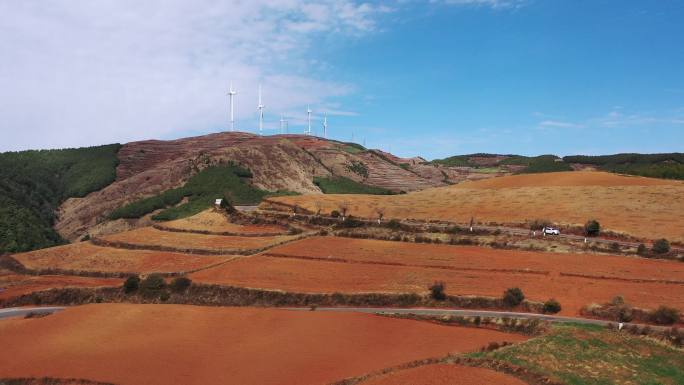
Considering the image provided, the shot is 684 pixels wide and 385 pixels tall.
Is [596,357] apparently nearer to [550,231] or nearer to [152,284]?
[152,284]

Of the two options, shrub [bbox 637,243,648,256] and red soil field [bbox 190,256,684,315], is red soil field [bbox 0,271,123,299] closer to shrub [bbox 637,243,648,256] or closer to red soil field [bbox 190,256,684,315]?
red soil field [bbox 190,256,684,315]

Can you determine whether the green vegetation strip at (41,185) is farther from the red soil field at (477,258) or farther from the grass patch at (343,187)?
the grass patch at (343,187)

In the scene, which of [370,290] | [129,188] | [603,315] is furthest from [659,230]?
[129,188]

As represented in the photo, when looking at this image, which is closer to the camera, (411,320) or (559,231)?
(411,320)

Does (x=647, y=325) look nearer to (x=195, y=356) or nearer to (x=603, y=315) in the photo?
Answer: (x=603, y=315)

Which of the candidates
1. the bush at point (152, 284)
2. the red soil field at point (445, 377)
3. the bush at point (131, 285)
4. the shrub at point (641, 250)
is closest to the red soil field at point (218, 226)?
the bush at point (152, 284)

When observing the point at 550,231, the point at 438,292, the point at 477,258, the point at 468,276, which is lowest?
the point at 438,292

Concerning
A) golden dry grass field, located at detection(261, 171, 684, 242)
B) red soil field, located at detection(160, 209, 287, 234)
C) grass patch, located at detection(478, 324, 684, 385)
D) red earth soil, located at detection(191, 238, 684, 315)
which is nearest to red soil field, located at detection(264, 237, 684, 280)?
red earth soil, located at detection(191, 238, 684, 315)

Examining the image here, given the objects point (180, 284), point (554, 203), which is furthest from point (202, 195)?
point (554, 203)
